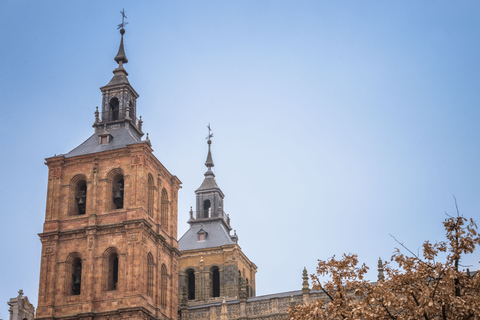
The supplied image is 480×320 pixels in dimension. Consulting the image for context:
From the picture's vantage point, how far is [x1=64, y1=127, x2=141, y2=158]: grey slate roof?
43219mm

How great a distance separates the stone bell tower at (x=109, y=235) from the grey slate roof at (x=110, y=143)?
0.07 metres

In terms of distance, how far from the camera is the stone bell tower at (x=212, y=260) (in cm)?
5341

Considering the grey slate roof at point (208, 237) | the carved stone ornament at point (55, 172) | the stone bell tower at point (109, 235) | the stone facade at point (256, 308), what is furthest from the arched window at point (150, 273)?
the grey slate roof at point (208, 237)

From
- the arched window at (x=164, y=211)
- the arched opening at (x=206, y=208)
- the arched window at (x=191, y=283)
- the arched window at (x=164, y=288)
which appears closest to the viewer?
the arched window at (x=164, y=288)

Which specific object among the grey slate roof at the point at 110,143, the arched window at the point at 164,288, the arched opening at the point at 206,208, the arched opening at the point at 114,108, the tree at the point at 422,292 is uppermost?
the arched opening at the point at 114,108

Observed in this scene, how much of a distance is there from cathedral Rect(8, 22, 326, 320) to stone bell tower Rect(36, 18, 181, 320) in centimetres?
6

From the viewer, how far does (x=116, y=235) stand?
40281 millimetres

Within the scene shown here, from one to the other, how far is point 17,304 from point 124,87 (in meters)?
19.5

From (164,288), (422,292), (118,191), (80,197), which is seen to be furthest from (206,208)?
(422,292)

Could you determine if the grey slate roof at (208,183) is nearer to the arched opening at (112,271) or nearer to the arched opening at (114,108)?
the arched opening at (114,108)

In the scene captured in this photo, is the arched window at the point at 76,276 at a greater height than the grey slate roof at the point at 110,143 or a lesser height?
lesser

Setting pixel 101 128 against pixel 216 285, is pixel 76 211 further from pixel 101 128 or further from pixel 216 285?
pixel 216 285

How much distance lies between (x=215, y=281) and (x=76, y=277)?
16.1 m

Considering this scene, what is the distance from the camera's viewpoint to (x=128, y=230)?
40.0 metres
